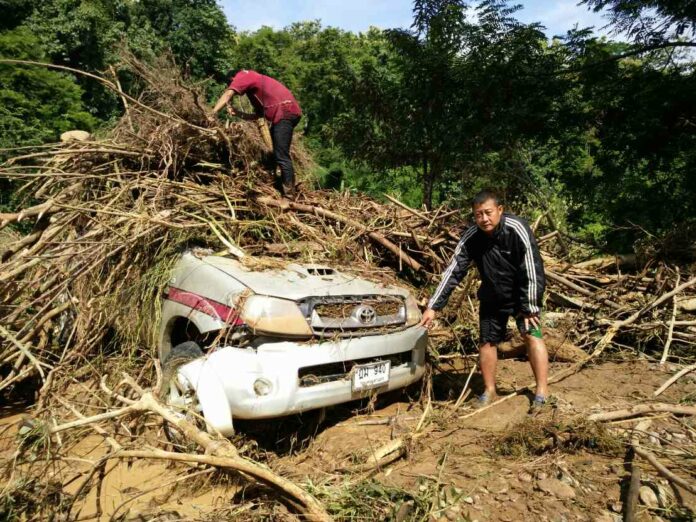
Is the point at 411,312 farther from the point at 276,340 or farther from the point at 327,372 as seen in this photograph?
the point at 276,340

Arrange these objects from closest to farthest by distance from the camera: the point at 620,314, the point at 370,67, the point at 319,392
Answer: the point at 319,392 < the point at 620,314 < the point at 370,67

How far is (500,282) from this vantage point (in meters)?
3.56

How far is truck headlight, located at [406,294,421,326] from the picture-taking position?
3.59m

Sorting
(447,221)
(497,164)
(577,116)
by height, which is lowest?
(447,221)

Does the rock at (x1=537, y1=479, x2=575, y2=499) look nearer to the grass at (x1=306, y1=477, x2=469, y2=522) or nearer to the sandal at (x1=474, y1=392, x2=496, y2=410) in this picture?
the grass at (x1=306, y1=477, x2=469, y2=522)

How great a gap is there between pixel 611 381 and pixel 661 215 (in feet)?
12.2

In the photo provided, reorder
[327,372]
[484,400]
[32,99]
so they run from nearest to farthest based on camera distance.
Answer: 1. [327,372]
2. [484,400]
3. [32,99]

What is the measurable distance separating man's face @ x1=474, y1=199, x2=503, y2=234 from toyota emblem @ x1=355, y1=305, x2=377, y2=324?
1.04 metres

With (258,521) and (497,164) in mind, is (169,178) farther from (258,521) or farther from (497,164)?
(497,164)

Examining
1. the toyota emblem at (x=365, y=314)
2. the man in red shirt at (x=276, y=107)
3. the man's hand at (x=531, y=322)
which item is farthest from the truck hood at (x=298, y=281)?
the man in red shirt at (x=276, y=107)

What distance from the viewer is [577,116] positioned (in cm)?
684

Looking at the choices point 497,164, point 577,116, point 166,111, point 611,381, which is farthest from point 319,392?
point 497,164

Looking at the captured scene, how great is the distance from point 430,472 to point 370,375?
2.30 ft

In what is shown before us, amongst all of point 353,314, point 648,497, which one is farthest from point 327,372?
point 648,497
